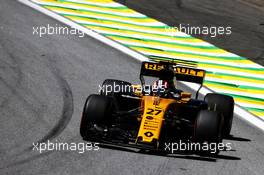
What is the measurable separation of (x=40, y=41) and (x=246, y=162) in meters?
8.45

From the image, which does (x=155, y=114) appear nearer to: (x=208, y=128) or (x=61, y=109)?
(x=208, y=128)

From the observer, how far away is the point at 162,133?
12.2 m

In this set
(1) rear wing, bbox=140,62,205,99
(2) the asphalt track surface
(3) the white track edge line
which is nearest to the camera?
(2) the asphalt track surface

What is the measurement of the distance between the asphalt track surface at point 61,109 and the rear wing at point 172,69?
1359mm

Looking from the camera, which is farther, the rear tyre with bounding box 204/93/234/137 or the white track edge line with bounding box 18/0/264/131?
the white track edge line with bounding box 18/0/264/131

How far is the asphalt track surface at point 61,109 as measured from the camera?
422 inches

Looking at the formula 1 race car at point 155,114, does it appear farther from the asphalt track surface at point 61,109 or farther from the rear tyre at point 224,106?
the asphalt track surface at point 61,109

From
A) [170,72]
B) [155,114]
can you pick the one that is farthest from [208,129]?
[170,72]

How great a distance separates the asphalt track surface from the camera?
1073 centimetres

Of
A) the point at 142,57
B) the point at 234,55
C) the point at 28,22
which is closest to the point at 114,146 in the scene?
the point at 142,57

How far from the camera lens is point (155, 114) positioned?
11.6m

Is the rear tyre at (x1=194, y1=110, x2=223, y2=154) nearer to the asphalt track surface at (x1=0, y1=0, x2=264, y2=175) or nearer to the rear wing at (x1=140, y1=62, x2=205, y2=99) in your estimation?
the asphalt track surface at (x1=0, y1=0, x2=264, y2=175)

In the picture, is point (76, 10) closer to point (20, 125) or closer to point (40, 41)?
point (40, 41)

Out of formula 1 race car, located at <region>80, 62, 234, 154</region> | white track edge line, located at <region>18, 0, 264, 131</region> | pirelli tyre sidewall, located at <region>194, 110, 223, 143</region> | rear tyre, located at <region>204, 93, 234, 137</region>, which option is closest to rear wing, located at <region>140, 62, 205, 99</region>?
formula 1 race car, located at <region>80, 62, 234, 154</region>
